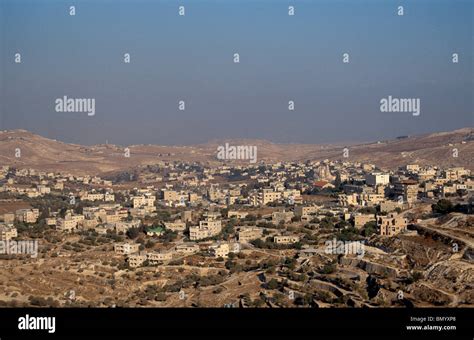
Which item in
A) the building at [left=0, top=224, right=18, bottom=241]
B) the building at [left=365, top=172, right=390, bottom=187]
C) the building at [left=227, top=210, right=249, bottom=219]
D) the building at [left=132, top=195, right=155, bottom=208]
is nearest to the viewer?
the building at [left=0, top=224, right=18, bottom=241]

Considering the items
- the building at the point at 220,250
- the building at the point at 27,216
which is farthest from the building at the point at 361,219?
the building at the point at 27,216

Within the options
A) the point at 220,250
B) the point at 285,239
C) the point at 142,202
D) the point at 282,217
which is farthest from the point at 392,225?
the point at 142,202

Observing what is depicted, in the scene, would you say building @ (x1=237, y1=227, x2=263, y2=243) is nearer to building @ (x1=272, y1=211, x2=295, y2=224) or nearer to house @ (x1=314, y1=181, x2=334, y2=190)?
building @ (x1=272, y1=211, x2=295, y2=224)

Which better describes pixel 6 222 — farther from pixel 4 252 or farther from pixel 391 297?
pixel 391 297

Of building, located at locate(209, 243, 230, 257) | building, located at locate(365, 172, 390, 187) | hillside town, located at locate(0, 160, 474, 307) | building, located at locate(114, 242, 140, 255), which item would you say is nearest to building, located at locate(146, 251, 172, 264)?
hillside town, located at locate(0, 160, 474, 307)

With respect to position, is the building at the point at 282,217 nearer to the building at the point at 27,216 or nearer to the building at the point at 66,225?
the building at the point at 66,225

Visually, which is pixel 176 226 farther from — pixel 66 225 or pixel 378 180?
pixel 378 180
